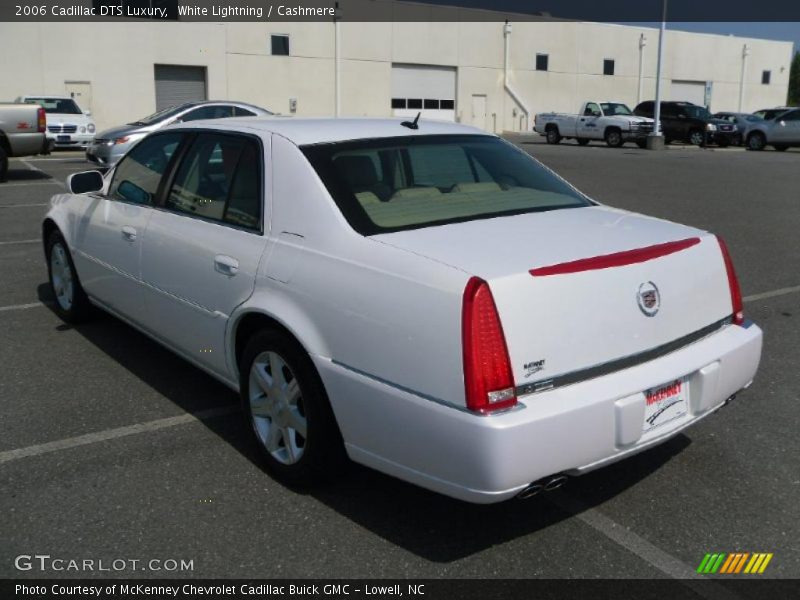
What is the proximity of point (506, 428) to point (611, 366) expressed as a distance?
0.57m

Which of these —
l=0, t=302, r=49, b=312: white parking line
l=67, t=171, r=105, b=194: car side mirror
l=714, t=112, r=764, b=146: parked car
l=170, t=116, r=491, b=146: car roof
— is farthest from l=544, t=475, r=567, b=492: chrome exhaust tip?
l=714, t=112, r=764, b=146: parked car

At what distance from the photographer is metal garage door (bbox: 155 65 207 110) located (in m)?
33.2

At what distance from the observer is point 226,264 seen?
384 centimetres

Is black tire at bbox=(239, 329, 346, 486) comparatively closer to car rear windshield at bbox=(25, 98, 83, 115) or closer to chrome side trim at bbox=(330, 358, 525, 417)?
chrome side trim at bbox=(330, 358, 525, 417)

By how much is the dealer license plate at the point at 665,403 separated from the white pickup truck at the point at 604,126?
31.1 meters

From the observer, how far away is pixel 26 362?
533 centimetres

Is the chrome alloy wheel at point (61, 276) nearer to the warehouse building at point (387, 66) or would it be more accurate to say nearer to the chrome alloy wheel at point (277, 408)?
the chrome alloy wheel at point (277, 408)

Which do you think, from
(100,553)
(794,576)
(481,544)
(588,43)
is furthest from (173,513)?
(588,43)

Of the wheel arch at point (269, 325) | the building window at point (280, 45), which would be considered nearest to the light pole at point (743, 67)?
the building window at point (280, 45)

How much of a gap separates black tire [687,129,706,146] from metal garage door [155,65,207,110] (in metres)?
20.7

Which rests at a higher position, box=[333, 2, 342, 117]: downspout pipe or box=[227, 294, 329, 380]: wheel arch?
box=[333, 2, 342, 117]: downspout pipe

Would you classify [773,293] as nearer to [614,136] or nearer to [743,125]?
[614,136]

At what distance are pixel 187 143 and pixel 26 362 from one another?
6.41ft

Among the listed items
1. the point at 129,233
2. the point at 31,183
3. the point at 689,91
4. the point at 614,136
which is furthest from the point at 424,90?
the point at 129,233
